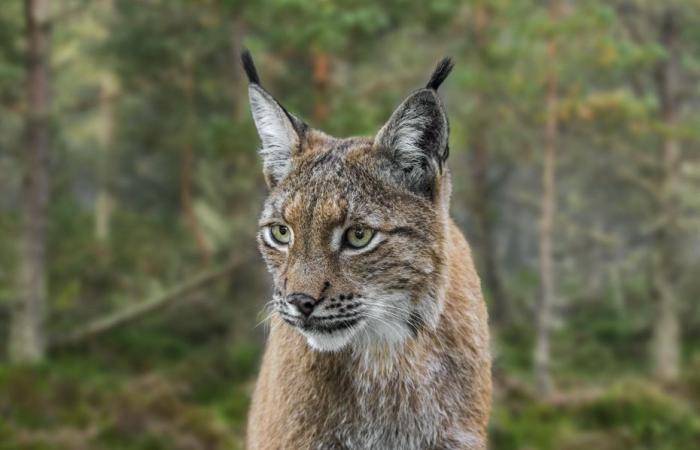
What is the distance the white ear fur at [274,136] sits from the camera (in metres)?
4.23

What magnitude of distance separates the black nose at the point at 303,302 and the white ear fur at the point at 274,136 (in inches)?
29.3

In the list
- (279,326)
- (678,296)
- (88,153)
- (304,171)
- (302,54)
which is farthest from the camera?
(88,153)

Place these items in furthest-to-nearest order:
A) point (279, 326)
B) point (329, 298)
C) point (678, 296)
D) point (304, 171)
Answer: point (678, 296)
point (279, 326)
point (304, 171)
point (329, 298)

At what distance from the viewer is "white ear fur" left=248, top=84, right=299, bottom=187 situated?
423 cm

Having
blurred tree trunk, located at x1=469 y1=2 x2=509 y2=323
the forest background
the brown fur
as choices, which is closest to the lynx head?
the brown fur

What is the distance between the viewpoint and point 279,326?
4.66m

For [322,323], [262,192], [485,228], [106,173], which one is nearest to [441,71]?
[322,323]

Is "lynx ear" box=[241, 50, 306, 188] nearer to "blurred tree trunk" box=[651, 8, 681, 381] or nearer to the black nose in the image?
the black nose

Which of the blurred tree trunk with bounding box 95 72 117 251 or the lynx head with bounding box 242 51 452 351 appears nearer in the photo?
the lynx head with bounding box 242 51 452 351

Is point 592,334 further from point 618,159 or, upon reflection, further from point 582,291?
point 618,159

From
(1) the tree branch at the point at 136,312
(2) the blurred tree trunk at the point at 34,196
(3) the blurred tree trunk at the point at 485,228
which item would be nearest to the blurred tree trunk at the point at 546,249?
(1) the tree branch at the point at 136,312

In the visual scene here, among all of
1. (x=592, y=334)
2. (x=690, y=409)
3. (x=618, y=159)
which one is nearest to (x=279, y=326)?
(x=690, y=409)

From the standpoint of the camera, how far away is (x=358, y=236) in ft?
13.4

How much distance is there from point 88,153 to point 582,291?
66.8 ft
